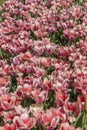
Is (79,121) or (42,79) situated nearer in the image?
(79,121)

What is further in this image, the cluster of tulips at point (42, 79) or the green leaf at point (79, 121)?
the green leaf at point (79, 121)

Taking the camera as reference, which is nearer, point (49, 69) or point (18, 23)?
point (49, 69)

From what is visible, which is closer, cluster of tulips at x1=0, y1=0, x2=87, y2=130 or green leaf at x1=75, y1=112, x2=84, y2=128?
cluster of tulips at x1=0, y1=0, x2=87, y2=130

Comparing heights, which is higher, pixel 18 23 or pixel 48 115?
pixel 18 23

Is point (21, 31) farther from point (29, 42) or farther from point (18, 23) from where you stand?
point (29, 42)

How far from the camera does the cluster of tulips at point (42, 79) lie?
3600 mm

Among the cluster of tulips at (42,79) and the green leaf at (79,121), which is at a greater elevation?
the cluster of tulips at (42,79)

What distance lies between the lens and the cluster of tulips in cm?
360

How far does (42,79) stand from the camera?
200 inches

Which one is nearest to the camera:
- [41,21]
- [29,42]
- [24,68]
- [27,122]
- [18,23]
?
[27,122]

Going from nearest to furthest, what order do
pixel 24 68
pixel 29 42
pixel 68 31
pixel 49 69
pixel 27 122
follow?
pixel 27 122 < pixel 24 68 < pixel 49 69 < pixel 29 42 < pixel 68 31

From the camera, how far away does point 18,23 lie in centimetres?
756

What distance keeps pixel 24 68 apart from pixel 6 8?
17.3ft

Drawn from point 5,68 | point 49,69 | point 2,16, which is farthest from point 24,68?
point 2,16
